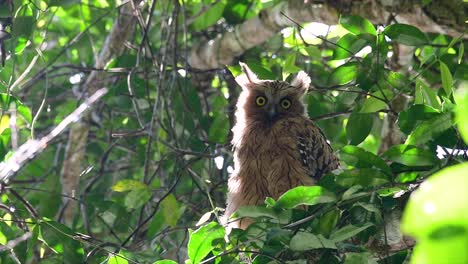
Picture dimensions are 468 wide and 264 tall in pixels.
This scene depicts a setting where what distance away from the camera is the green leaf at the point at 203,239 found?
7.29ft

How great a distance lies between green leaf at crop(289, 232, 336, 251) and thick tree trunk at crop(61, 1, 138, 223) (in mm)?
2988

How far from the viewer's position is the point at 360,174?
226 cm

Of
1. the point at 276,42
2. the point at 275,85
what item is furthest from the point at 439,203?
the point at 276,42

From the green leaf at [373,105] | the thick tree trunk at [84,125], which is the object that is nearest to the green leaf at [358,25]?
the green leaf at [373,105]

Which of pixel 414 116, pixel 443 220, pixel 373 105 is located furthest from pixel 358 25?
pixel 443 220

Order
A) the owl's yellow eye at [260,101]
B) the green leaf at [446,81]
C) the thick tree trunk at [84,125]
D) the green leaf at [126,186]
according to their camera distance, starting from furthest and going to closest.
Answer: the owl's yellow eye at [260,101] < the thick tree trunk at [84,125] < the green leaf at [126,186] < the green leaf at [446,81]

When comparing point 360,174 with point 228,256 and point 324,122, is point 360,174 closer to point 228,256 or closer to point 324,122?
point 228,256

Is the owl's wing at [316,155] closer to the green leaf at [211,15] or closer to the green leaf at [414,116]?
the green leaf at [211,15]

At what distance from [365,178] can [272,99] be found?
2821 mm

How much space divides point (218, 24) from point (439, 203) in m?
5.66

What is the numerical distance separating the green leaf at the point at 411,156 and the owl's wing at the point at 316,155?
6.69ft

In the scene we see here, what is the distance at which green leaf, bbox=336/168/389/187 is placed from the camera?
7.36 ft

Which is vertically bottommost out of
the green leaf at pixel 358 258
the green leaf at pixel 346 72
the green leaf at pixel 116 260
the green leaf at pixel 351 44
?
the green leaf at pixel 116 260

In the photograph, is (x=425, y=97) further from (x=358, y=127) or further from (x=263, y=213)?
(x=263, y=213)
